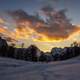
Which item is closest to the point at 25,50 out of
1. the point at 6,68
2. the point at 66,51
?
the point at 66,51

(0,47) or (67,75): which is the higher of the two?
→ (0,47)

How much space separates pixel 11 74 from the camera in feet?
19.5

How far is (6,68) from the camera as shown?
22.1 ft

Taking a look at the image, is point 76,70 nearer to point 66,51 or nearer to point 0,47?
point 0,47

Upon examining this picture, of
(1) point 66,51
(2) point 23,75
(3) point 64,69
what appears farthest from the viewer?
(1) point 66,51

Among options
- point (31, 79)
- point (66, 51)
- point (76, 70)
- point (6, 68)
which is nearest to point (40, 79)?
point (31, 79)

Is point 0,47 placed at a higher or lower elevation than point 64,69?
higher

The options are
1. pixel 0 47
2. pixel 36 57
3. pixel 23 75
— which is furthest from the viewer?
pixel 36 57

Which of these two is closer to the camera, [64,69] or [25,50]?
[64,69]

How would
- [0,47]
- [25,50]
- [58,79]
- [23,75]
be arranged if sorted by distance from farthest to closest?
[25,50]
[0,47]
[23,75]
[58,79]

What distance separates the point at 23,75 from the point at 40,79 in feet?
1.80

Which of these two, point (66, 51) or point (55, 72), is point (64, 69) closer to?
point (55, 72)

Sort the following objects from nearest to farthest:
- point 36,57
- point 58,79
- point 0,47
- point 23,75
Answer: point 58,79 < point 23,75 < point 0,47 < point 36,57

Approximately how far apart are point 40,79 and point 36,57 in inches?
1351
